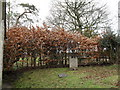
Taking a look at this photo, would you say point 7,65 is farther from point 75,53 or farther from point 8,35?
point 75,53

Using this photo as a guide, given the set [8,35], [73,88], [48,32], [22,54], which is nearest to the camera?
[73,88]

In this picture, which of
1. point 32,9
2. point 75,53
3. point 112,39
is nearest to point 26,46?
point 75,53

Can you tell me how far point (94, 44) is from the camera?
584cm

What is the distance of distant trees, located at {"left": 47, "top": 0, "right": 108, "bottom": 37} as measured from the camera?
8633 millimetres

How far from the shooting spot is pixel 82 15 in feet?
29.0

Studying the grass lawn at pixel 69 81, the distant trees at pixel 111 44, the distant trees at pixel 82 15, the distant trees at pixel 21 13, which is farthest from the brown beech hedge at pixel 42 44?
the distant trees at pixel 21 13

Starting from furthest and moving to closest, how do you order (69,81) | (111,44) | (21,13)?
1. (21,13)
2. (111,44)
3. (69,81)

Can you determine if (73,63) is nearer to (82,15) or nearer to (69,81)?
(69,81)

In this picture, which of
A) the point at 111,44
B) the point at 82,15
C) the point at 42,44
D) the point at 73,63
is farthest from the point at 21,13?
the point at 111,44

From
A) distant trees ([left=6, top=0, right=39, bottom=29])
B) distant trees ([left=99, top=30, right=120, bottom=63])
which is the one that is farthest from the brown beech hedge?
distant trees ([left=6, top=0, right=39, bottom=29])

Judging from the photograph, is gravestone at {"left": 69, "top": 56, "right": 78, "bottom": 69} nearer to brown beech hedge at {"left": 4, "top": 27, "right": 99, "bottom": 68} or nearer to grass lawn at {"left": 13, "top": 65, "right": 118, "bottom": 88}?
brown beech hedge at {"left": 4, "top": 27, "right": 99, "bottom": 68}

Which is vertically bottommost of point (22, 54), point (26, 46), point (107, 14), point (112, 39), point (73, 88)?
point (73, 88)

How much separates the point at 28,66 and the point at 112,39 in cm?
420

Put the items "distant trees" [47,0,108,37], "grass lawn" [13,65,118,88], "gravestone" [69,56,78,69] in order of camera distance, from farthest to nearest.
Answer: "distant trees" [47,0,108,37]
"gravestone" [69,56,78,69]
"grass lawn" [13,65,118,88]
